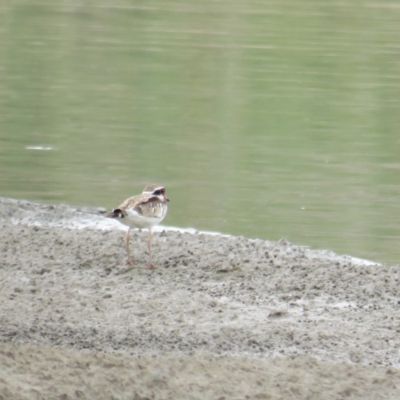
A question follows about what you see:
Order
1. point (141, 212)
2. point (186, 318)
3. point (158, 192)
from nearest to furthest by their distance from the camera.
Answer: point (186, 318)
point (141, 212)
point (158, 192)

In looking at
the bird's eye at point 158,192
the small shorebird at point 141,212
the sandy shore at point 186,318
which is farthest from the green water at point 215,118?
the small shorebird at point 141,212

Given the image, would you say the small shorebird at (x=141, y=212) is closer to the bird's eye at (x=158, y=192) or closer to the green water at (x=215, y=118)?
the bird's eye at (x=158, y=192)

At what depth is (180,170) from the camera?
10.4 meters

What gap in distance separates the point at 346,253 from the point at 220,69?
25.5ft

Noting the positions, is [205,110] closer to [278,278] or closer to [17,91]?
[17,91]

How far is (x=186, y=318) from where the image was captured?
Result: 6312mm

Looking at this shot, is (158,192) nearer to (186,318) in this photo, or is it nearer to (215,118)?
(186,318)

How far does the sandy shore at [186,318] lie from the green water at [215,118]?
114 cm

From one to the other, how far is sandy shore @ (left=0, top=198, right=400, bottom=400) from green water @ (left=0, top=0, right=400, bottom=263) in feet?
3.73

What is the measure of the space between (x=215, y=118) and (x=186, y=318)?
21.8 ft

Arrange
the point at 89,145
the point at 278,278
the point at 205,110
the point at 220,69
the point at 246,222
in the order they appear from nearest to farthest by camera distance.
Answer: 1. the point at 278,278
2. the point at 246,222
3. the point at 89,145
4. the point at 205,110
5. the point at 220,69

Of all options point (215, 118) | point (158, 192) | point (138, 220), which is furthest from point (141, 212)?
point (215, 118)

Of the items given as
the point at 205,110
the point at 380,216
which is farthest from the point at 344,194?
the point at 205,110

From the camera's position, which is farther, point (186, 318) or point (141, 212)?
point (141, 212)
